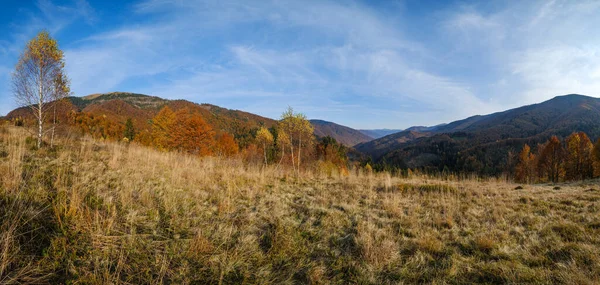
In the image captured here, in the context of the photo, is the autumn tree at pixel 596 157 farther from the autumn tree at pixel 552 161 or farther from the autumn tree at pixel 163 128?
the autumn tree at pixel 163 128

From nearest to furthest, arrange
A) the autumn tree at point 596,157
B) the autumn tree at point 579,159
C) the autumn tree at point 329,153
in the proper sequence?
1. the autumn tree at point 596,157
2. the autumn tree at point 579,159
3. the autumn tree at point 329,153

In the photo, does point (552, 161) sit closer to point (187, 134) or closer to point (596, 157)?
point (596, 157)

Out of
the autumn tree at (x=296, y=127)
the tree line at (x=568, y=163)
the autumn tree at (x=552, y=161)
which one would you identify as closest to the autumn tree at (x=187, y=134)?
the autumn tree at (x=296, y=127)

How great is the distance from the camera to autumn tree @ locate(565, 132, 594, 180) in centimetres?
3925

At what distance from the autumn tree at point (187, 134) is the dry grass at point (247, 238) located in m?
27.3

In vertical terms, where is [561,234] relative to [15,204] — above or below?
below

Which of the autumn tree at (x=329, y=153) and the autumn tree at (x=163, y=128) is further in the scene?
the autumn tree at (x=329, y=153)

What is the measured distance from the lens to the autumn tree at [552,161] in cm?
4156

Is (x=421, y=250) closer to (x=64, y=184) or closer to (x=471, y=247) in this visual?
(x=471, y=247)

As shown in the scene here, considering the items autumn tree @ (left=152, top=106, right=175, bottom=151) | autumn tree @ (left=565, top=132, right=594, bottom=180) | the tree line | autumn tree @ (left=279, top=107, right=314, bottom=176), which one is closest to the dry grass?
autumn tree @ (left=279, top=107, right=314, bottom=176)

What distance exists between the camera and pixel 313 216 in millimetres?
5516

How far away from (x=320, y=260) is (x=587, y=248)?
15.0ft

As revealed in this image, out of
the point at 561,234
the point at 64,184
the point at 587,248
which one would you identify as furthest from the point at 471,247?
the point at 64,184

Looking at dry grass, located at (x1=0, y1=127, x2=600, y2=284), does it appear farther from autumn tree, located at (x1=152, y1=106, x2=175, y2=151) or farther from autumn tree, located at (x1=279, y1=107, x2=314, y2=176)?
autumn tree, located at (x1=152, y1=106, x2=175, y2=151)
